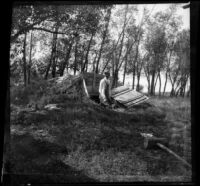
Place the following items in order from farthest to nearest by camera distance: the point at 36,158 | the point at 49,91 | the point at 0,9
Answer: the point at 49,91 < the point at 36,158 < the point at 0,9

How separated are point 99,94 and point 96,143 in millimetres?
806

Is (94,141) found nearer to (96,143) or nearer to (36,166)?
(96,143)

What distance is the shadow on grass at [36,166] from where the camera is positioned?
3656 mm

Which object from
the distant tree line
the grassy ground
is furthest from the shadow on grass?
the distant tree line

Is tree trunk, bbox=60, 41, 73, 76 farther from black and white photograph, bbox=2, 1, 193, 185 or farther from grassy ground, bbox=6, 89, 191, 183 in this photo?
grassy ground, bbox=6, 89, 191, 183

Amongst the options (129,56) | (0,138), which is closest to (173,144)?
(129,56)

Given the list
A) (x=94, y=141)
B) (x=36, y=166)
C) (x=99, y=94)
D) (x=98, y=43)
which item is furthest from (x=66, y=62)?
(x=36, y=166)

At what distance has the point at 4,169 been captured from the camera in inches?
144

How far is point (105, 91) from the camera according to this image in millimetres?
4012

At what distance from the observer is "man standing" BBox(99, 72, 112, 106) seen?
4.00 m

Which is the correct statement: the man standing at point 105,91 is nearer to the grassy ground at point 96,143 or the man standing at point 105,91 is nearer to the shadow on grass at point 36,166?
the grassy ground at point 96,143

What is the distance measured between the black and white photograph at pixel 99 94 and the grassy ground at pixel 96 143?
0.05 feet

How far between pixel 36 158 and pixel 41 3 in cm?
245
